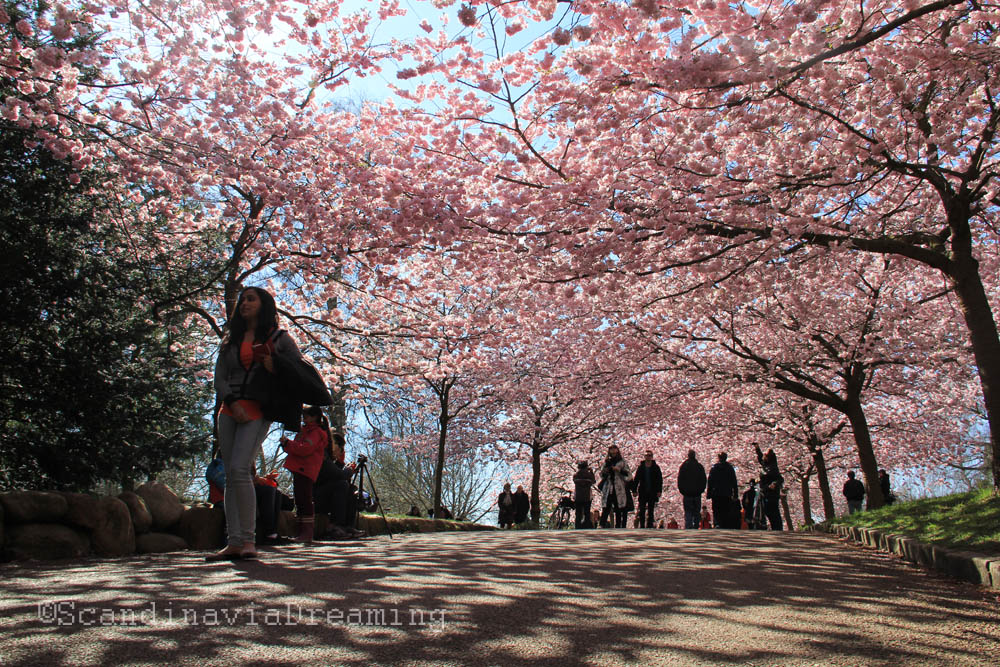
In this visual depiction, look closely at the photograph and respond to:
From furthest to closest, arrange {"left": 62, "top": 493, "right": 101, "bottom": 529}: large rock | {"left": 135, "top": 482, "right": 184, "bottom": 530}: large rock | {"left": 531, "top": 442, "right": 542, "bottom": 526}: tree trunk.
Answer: {"left": 531, "top": 442, "right": 542, "bottom": 526}: tree trunk → {"left": 135, "top": 482, "right": 184, "bottom": 530}: large rock → {"left": 62, "top": 493, "right": 101, "bottom": 529}: large rock

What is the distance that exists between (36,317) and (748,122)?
10308 millimetres

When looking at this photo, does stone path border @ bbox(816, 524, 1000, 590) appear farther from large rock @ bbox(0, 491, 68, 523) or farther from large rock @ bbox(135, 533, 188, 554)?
large rock @ bbox(0, 491, 68, 523)

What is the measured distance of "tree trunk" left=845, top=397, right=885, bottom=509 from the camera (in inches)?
519

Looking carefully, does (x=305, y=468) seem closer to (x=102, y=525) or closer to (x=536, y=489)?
(x=102, y=525)

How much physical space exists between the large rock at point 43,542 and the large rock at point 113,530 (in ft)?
0.59

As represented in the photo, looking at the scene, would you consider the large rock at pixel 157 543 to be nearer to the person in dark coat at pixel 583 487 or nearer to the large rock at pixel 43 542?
the large rock at pixel 43 542

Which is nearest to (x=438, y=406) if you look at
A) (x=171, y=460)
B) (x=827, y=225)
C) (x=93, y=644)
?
(x=171, y=460)

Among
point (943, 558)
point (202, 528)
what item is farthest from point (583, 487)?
point (943, 558)

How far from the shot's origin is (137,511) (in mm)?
7395

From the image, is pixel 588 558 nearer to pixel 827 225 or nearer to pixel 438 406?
pixel 827 225

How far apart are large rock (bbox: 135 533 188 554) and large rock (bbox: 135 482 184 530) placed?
0.17 metres

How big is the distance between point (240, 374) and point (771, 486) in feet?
41.8

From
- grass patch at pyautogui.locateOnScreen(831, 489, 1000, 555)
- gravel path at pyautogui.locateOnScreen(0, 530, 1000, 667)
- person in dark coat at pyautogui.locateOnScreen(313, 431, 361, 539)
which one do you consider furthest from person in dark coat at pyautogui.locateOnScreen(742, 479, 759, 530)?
gravel path at pyautogui.locateOnScreen(0, 530, 1000, 667)

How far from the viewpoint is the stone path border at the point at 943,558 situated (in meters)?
4.71
